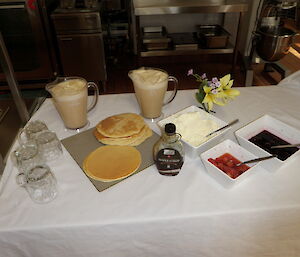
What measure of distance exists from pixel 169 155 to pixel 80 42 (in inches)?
69.7

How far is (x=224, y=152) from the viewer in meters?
0.73

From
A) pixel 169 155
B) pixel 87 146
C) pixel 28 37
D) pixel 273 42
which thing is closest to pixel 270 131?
pixel 169 155

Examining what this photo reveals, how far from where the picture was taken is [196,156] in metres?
0.74

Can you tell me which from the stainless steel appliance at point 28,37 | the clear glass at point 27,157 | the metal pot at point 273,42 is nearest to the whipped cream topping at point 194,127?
the clear glass at point 27,157

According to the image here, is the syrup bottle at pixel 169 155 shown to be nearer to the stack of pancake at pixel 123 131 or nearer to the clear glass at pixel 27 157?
the stack of pancake at pixel 123 131

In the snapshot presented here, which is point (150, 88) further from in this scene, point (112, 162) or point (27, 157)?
point (27, 157)

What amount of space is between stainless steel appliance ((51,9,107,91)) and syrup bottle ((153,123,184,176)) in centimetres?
169

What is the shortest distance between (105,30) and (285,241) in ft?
8.68

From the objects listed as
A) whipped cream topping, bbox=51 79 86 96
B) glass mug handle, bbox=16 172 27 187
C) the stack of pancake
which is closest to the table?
glass mug handle, bbox=16 172 27 187

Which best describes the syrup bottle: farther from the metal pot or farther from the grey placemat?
the metal pot

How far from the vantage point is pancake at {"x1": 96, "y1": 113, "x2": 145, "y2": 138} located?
794mm

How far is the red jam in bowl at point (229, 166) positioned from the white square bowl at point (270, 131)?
6 centimetres

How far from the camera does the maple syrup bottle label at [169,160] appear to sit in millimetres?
668

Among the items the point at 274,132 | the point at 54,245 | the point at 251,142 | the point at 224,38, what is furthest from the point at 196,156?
the point at 224,38
